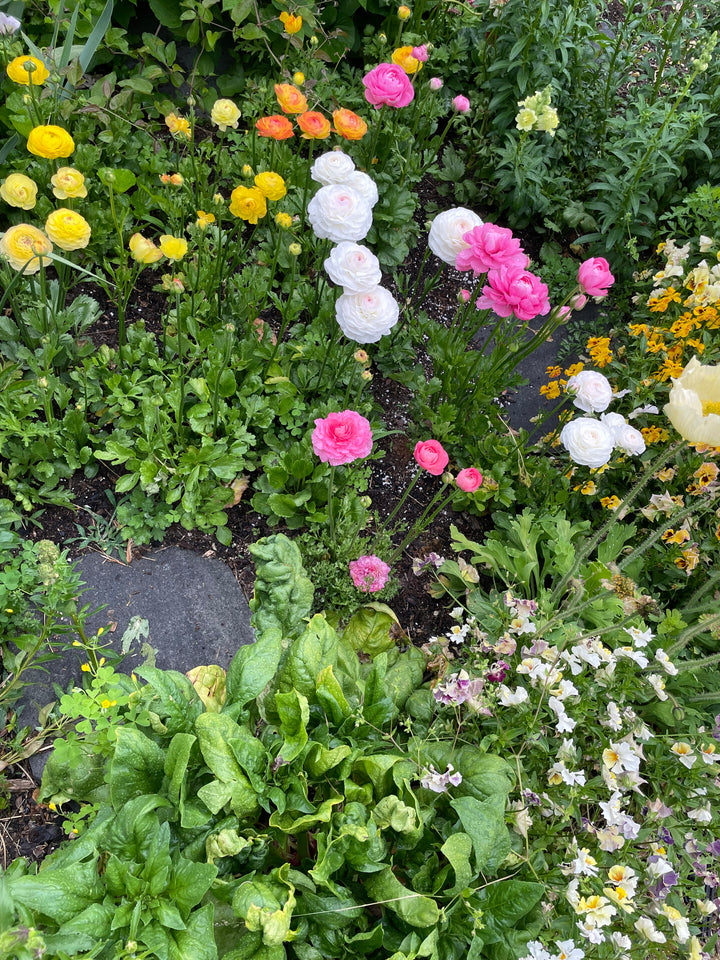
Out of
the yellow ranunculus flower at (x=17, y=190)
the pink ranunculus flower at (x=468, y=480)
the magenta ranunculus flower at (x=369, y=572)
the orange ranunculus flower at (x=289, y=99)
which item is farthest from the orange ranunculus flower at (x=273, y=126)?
the magenta ranunculus flower at (x=369, y=572)

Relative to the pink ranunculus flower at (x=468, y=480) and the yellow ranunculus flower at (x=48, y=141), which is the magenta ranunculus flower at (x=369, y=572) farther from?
the yellow ranunculus flower at (x=48, y=141)

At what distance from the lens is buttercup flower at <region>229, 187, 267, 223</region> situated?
2451 millimetres

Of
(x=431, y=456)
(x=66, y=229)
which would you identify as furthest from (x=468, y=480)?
(x=66, y=229)

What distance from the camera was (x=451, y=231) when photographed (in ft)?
8.29

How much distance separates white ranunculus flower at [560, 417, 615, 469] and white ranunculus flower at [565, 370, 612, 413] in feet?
0.42

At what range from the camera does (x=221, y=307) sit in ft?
9.62

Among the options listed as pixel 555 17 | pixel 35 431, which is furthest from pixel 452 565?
pixel 555 17

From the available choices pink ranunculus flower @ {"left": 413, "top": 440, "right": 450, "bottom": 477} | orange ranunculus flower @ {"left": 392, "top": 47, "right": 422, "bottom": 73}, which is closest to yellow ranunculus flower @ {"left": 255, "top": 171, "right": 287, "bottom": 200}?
orange ranunculus flower @ {"left": 392, "top": 47, "right": 422, "bottom": 73}

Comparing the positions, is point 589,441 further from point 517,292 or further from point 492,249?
point 492,249

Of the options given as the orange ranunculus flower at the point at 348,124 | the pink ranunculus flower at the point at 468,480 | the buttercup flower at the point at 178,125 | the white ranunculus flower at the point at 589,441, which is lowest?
the pink ranunculus flower at the point at 468,480

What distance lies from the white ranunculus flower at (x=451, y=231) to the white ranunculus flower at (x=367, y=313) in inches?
15.1

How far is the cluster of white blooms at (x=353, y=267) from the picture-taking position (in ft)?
7.49

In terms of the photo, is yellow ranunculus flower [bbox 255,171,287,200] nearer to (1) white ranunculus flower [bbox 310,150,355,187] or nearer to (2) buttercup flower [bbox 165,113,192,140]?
(1) white ranunculus flower [bbox 310,150,355,187]

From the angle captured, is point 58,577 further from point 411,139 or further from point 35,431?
point 411,139
